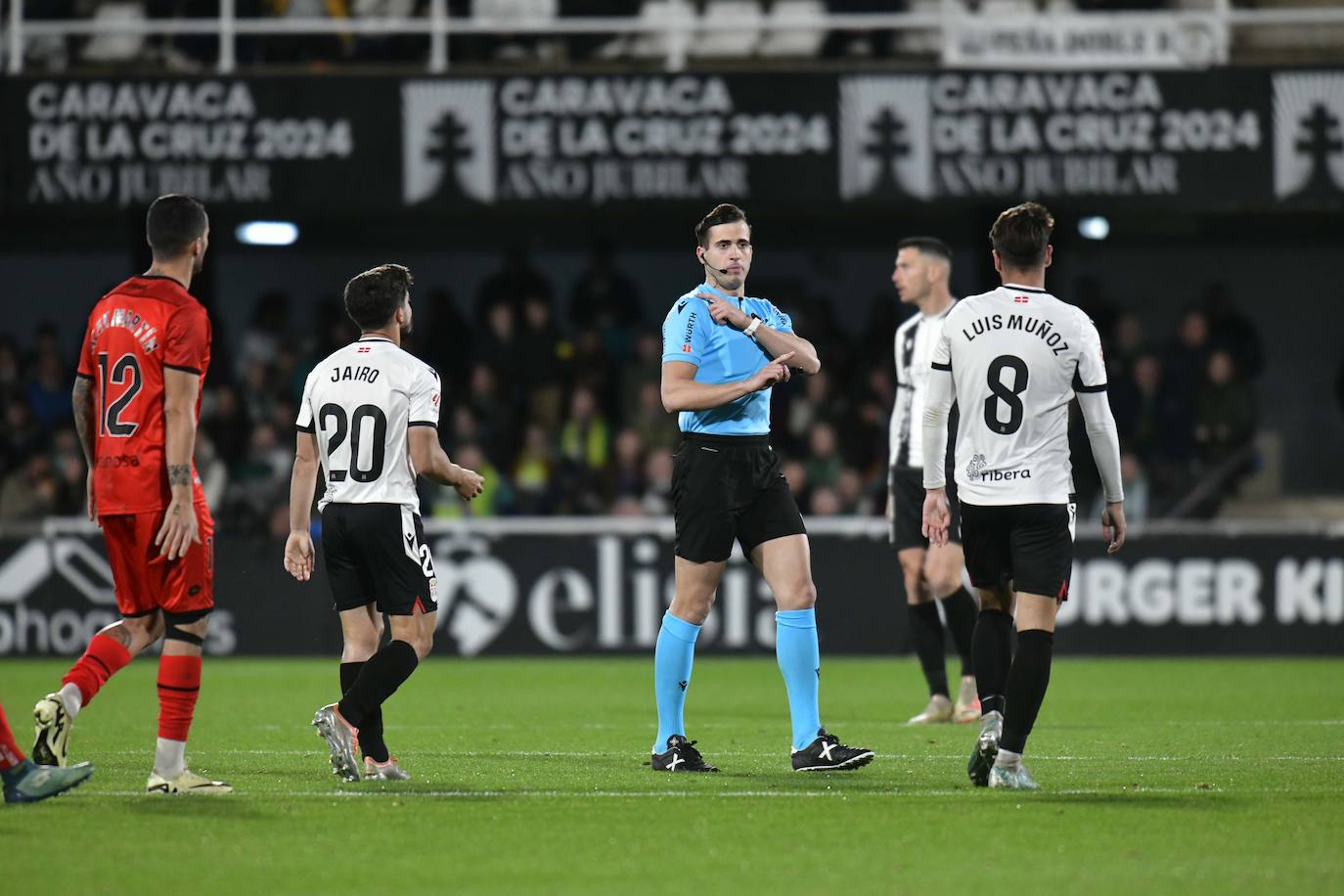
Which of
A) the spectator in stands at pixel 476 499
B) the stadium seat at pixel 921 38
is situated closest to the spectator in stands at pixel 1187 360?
the stadium seat at pixel 921 38

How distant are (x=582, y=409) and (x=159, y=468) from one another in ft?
35.9

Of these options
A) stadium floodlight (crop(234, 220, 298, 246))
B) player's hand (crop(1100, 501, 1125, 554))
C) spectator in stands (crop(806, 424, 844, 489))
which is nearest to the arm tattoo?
player's hand (crop(1100, 501, 1125, 554))

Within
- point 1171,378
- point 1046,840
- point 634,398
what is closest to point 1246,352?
point 1171,378

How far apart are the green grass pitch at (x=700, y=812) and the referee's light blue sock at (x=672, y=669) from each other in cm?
27

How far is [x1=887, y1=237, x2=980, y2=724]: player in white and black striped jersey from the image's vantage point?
33.4ft

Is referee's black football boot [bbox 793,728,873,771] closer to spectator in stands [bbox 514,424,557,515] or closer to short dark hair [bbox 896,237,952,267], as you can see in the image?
short dark hair [bbox 896,237,952,267]

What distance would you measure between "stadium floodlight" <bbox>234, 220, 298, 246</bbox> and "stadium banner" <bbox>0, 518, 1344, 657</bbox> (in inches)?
216

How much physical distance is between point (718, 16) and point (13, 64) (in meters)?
6.26

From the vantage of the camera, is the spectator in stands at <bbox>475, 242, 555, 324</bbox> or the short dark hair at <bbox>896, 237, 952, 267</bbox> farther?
the spectator in stands at <bbox>475, 242, 555, 324</bbox>

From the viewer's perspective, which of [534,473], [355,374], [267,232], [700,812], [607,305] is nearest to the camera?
[700,812]

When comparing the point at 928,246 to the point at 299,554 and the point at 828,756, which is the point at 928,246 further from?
the point at 299,554

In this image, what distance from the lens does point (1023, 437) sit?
7094mm

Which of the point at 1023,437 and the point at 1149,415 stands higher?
the point at 1149,415

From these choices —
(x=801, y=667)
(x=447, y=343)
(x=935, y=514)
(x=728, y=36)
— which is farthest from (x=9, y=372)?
(x=935, y=514)
